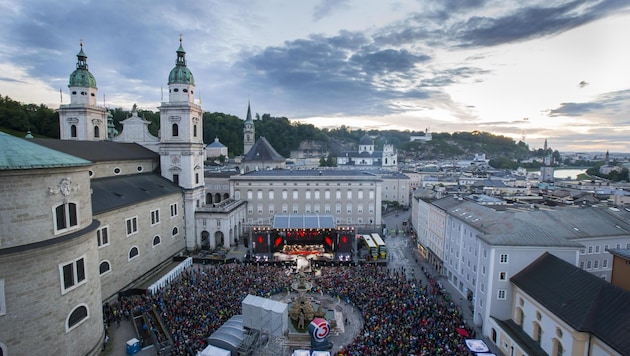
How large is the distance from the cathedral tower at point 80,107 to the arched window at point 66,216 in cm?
3182

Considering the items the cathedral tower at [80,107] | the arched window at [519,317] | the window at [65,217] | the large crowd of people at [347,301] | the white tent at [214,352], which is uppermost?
the cathedral tower at [80,107]

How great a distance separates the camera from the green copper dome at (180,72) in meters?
44.4

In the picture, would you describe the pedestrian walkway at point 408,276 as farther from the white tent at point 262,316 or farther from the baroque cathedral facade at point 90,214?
the baroque cathedral facade at point 90,214

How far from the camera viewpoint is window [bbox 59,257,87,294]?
19406mm

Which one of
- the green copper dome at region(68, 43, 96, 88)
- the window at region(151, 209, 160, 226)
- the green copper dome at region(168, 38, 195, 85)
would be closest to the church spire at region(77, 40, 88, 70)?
the green copper dome at region(68, 43, 96, 88)

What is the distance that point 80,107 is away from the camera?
4575 centimetres

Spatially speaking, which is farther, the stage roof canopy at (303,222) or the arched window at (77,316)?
the stage roof canopy at (303,222)

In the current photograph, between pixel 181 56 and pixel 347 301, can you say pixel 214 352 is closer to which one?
pixel 347 301

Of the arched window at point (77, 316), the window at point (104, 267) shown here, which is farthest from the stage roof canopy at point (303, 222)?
the arched window at point (77, 316)

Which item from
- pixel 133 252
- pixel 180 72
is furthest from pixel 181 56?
pixel 133 252

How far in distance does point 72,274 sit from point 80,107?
34276mm

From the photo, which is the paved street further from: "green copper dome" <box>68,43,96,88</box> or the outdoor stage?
"green copper dome" <box>68,43,96,88</box>

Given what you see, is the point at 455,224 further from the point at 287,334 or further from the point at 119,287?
the point at 119,287

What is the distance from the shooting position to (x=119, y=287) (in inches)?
1215
